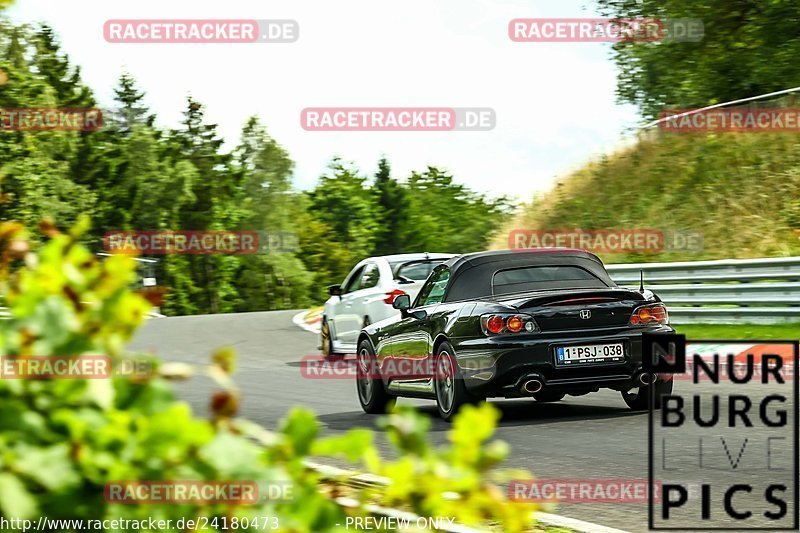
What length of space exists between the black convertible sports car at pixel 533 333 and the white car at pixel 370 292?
19.6ft

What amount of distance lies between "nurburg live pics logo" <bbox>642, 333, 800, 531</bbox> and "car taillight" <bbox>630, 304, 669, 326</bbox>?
0.13 m

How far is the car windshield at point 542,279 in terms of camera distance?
38.9 ft

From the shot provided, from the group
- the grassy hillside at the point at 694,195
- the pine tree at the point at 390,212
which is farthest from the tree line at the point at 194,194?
the grassy hillside at the point at 694,195

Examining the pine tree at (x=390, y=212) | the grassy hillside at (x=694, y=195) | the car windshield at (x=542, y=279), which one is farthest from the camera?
the pine tree at (x=390, y=212)

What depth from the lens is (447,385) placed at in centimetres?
1149

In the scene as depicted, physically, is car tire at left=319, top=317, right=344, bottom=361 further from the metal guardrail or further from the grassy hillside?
the grassy hillside

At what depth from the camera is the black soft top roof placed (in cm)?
1196

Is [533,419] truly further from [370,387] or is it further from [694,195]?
[694,195]

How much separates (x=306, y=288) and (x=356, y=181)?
31.3 m

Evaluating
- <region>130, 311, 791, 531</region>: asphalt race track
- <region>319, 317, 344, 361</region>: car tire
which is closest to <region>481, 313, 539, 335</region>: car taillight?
<region>130, 311, 791, 531</region>: asphalt race track

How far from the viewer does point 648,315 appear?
36.9 feet

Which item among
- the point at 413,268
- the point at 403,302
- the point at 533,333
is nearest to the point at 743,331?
the point at 413,268

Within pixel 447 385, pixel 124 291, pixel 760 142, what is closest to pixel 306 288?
pixel 760 142

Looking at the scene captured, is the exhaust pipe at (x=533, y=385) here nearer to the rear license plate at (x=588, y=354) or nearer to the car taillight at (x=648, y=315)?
the rear license plate at (x=588, y=354)
